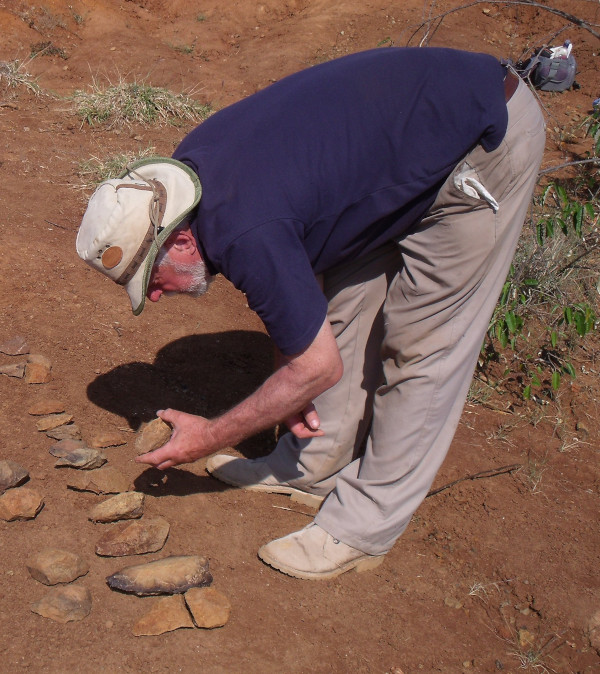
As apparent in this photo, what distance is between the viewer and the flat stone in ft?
7.48

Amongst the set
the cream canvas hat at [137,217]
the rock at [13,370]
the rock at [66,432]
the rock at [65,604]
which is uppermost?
the cream canvas hat at [137,217]

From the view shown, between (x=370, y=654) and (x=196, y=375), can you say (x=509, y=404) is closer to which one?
(x=196, y=375)

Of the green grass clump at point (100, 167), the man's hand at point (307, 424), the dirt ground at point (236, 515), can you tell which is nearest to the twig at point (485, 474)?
the dirt ground at point (236, 515)

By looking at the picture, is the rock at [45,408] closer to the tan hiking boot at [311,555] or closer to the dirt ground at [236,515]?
the dirt ground at [236,515]

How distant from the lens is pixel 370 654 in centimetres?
243

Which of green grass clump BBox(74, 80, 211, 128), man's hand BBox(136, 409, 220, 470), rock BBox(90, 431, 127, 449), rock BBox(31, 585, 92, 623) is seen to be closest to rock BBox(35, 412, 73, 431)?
rock BBox(90, 431, 127, 449)

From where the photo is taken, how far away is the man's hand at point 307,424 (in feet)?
8.48

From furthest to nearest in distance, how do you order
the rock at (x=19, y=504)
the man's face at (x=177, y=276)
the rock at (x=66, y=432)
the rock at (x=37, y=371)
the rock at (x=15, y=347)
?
the rock at (x=15, y=347), the rock at (x=37, y=371), the rock at (x=66, y=432), the rock at (x=19, y=504), the man's face at (x=177, y=276)

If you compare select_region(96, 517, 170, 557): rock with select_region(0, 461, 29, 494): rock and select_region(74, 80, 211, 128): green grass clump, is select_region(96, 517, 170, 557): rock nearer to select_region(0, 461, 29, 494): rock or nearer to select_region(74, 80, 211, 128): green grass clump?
select_region(0, 461, 29, 494): rock

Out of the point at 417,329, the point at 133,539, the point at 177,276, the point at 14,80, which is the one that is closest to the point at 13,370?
the point at 133,539

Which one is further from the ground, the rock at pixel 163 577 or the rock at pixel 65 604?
the rock at pixel 65 604

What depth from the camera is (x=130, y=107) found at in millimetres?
5527

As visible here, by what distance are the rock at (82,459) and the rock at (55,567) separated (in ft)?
1.31

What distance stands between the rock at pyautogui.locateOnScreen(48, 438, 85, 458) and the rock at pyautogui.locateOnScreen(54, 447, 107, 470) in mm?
26
